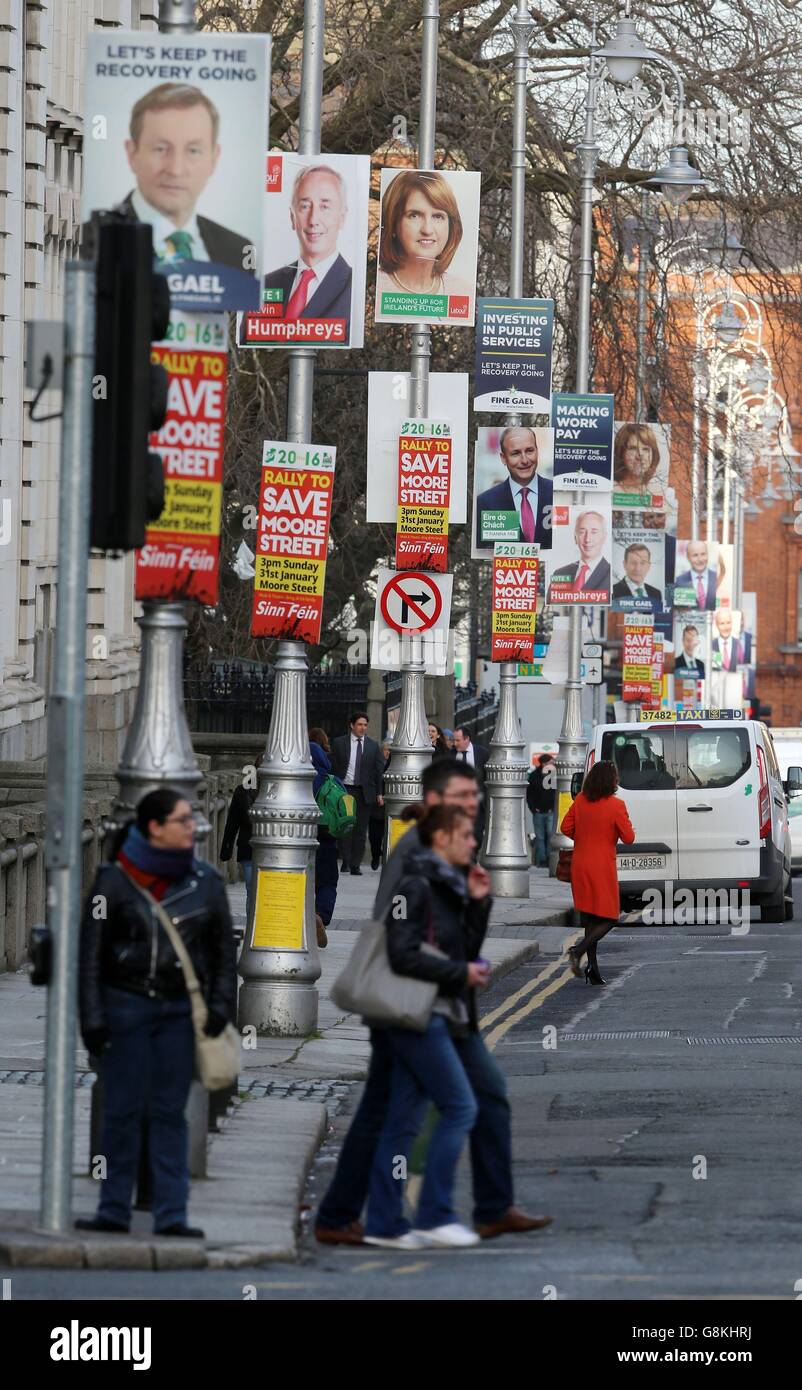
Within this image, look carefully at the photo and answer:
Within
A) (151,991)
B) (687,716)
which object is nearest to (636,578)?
(687,716)

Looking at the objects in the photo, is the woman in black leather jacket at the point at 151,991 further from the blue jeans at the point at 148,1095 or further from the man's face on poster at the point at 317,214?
the man's face on poster at the point at 317,214

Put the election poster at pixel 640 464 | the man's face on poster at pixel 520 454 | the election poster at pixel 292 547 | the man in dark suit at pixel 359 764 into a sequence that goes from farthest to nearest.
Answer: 1. the election poster at pixel 640 464
2. the man in dark suit at pixel 359 764
3. the man's face on poster at pixel 520 454
4. the election poster at pixel 292 547

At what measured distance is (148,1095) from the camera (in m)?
9.79

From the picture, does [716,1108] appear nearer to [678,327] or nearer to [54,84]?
[54,84]

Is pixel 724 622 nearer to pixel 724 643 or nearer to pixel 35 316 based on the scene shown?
pixel 724 643

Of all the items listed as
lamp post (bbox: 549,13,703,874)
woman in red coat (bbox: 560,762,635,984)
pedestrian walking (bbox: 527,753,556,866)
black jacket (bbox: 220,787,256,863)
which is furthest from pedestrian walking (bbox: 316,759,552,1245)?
pedestrian walking (bbox: 527,753,556,866)

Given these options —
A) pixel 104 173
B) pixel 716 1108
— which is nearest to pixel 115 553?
pixel 104 173

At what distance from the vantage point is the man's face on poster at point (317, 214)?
16.8 metres

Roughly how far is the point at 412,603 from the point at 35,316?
21.4ft

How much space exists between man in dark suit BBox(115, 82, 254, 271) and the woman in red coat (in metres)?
10.6

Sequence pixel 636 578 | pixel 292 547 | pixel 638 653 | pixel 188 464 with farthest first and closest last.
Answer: pixel 638 653
pixel 636 578
pixel 292 547
pixel 188 464

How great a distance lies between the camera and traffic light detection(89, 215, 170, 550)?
31.6 feet

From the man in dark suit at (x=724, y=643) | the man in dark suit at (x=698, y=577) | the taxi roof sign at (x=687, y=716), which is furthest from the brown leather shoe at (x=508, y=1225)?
the man in dark suit at (x=724, y=643)

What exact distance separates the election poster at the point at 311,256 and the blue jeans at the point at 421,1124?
7448mm
